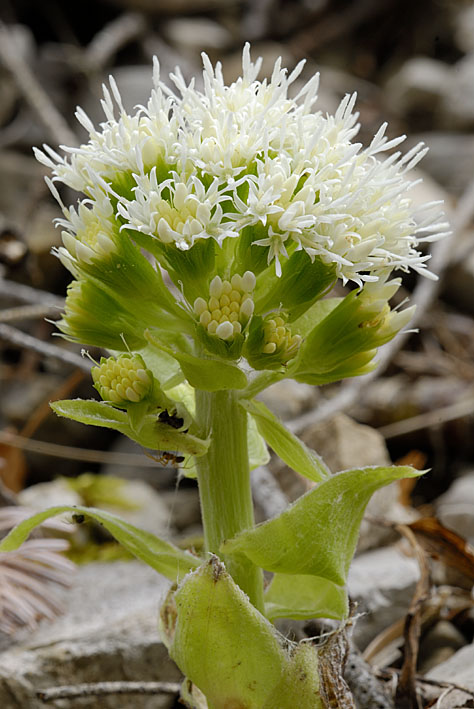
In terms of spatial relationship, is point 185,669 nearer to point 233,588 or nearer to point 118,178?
point 233,588

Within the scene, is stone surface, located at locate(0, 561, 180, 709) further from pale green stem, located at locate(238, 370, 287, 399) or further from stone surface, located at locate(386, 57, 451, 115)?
stone surface, located at locate(386, 57, 451, 115)

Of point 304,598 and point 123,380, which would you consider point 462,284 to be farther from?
point 123,380

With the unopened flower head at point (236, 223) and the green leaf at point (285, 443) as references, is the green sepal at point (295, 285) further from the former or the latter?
the green leaf at point (285, 443)

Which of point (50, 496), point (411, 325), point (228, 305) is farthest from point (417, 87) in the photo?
point (228, 305)

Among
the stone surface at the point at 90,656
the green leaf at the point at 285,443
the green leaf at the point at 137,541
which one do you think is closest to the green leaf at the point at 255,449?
the green leaf at the point at 285,443

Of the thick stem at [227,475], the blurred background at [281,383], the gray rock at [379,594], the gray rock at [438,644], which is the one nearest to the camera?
the thick stem at [227,475]
